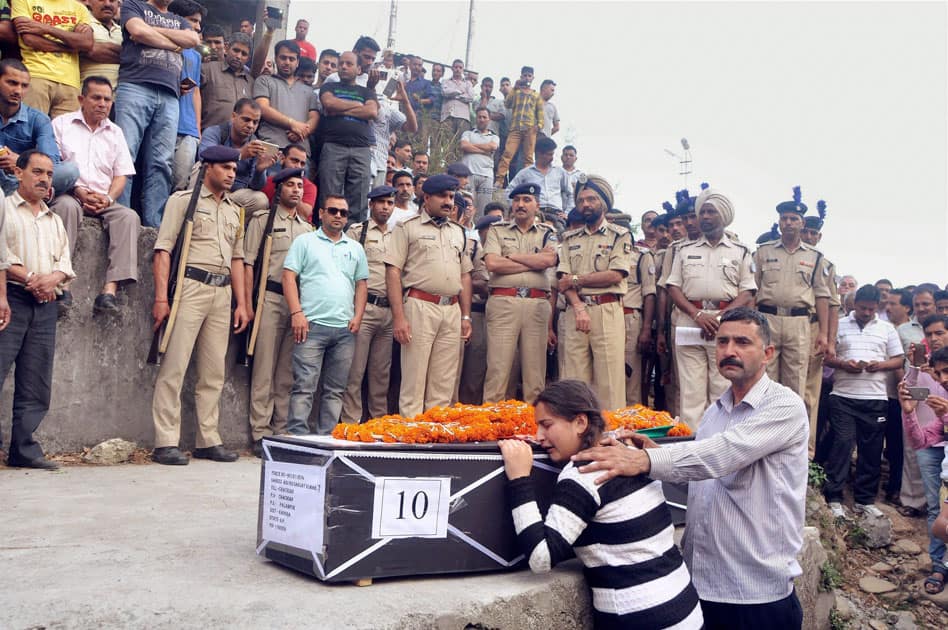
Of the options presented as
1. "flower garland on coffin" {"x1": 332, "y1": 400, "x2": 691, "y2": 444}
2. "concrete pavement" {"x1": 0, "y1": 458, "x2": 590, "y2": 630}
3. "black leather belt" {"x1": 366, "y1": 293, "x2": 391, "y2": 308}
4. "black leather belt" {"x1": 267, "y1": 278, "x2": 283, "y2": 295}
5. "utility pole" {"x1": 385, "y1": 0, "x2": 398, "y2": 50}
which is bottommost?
"concrete pavement" {"x1": 0, "y1": 458, "x2": 590, "y2": 630}

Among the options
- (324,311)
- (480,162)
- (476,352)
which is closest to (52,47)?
(324,311)

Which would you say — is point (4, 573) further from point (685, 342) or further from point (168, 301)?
point (685, 342)

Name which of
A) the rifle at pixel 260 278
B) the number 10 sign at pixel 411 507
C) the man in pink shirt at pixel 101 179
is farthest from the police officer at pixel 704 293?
the man in pink shirt at pixel 101 179

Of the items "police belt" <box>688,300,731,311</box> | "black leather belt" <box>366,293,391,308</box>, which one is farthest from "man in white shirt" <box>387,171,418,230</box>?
"police belt" <box>688,300,731,311</box>

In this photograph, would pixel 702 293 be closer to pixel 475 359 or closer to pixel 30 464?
pixel 475 359

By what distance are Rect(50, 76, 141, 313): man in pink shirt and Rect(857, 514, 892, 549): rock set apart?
7119mm

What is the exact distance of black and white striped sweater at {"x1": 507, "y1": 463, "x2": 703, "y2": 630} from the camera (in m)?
3.02

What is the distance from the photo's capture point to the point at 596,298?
24.0 ft

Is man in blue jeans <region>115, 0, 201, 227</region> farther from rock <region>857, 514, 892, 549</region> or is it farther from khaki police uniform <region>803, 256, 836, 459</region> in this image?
rock <region>857, 514, 892, 549</region>

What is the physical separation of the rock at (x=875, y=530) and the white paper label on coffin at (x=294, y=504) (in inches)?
265

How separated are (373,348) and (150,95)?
288cm

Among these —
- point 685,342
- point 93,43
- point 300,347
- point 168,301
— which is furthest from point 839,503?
point 93,43

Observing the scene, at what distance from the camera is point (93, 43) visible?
670 cm

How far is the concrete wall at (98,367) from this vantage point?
5969 millimetres
